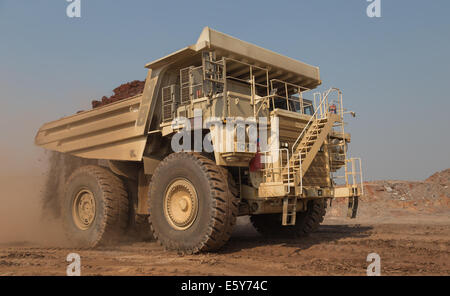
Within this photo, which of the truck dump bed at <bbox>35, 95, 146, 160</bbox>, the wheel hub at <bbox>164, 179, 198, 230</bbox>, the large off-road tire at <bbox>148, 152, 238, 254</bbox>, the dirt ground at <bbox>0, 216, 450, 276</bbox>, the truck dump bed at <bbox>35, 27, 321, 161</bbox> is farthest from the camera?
the truck dump bed at <bbox>35, 95, 146, 160</bbox>

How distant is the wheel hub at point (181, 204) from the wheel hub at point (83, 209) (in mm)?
2933

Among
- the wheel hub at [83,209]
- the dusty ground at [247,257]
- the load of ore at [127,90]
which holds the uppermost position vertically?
the load of ore at [127,90]

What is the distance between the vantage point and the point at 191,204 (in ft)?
24.7

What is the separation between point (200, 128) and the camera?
7.76 m

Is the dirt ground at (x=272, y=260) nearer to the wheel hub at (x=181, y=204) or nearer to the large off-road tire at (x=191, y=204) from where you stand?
the large off-road tire at (x=191, y=204)

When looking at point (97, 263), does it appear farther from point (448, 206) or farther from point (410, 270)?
point (448, 206)

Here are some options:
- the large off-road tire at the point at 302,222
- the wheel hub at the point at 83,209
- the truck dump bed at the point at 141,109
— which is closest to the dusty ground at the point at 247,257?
the large off-road tire at the point at 302,222

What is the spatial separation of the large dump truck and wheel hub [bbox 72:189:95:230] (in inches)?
1.1

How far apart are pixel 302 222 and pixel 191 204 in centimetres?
348

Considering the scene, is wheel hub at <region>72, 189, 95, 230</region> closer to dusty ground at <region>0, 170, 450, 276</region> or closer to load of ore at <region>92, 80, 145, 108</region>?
dusty ground at <region>0, 170, 450, 276</region>

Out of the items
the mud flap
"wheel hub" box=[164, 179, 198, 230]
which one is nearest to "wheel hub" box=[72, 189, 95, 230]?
"wheel hub" box=[164, 179, 198, 230]

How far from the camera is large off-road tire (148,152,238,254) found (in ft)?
23.0

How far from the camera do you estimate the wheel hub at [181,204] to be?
7.44 meters

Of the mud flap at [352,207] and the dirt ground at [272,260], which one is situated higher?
the mud flap at [352,207]
